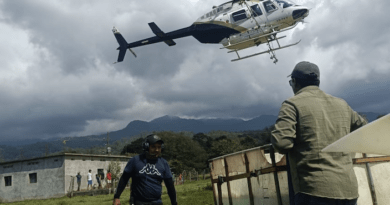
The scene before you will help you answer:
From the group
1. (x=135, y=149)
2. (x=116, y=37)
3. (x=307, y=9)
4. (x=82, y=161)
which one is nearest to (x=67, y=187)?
(x=82, y=161)

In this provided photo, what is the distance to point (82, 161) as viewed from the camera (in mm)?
35750

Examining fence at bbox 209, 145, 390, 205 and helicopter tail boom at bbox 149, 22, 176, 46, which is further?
helicopter tail boom at bbox 149, 22, 176, 46

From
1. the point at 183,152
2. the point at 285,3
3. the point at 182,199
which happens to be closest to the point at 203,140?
the point at 183,152

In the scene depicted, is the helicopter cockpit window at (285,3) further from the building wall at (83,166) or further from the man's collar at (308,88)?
the building wall at (83,166)

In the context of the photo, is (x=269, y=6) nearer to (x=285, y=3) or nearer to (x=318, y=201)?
(x=285, y=3)

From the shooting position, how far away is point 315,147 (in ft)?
8.91

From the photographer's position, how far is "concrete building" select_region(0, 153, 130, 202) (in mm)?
33031

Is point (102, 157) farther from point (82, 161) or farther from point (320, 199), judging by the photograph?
point (320, 199)

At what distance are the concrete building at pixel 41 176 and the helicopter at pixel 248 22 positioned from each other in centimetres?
1867

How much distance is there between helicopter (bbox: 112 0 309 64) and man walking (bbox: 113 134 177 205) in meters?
18.0

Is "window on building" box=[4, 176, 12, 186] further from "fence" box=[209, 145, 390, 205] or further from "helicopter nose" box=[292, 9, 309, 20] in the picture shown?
"fence" box=[209, 145, 390, 205]

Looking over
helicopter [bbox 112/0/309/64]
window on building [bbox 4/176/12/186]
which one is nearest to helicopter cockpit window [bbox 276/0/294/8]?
helicopter [bbox 112/0/309/64]

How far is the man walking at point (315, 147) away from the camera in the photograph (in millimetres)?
2652

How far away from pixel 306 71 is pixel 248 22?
21.7m
